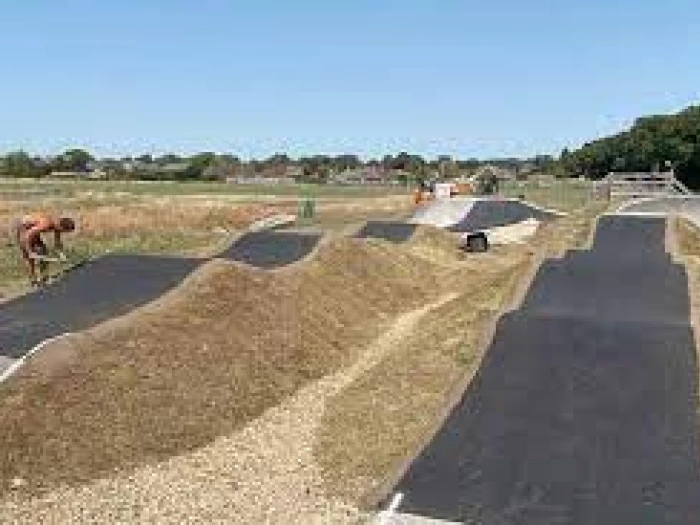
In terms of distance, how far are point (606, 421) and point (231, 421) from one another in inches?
217

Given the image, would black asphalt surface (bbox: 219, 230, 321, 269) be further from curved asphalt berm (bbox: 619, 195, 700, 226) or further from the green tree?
the green tree

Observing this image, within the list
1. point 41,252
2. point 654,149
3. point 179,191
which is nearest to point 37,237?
point 41,252

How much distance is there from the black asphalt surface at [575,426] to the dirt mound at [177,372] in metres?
3.56

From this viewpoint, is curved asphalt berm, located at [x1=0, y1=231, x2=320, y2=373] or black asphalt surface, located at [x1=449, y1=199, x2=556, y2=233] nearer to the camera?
curved asphalt berm, located at [x1=0, y1=231, x2=320, y2=373]

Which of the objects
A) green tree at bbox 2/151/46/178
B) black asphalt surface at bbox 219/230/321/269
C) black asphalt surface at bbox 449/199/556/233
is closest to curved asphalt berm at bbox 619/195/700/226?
black asphalt surface at bbox 449/199/556/233

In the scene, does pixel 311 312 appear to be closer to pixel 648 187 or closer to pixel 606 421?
pixel 606 421

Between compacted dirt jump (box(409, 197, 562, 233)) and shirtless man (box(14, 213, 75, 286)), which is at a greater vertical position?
shirtless man (box(14, 213, 75, 286))

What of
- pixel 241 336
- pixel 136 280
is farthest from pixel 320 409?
pixel 136 280

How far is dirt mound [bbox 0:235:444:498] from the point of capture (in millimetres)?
13023

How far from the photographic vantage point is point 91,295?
65.7 feet

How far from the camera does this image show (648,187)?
5028 cm

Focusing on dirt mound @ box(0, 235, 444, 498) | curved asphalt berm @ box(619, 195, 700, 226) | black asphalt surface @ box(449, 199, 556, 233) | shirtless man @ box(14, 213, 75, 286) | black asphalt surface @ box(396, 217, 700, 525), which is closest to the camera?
black asphalt surface @ box(396, 217, 700, 525)

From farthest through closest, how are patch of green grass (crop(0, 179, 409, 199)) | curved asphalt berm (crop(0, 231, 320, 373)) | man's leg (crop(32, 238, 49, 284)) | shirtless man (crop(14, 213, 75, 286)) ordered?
patch of green grass (crop(0, 179, 409, 199)) < man's leg (crop(32, 238, 49, 284)) < shirtless man (crop(14, 213, 75, 286)) < curved asphalt berm (crop(0, 231, 320, 373))

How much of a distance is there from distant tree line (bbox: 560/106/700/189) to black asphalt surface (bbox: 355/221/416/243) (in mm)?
69465
